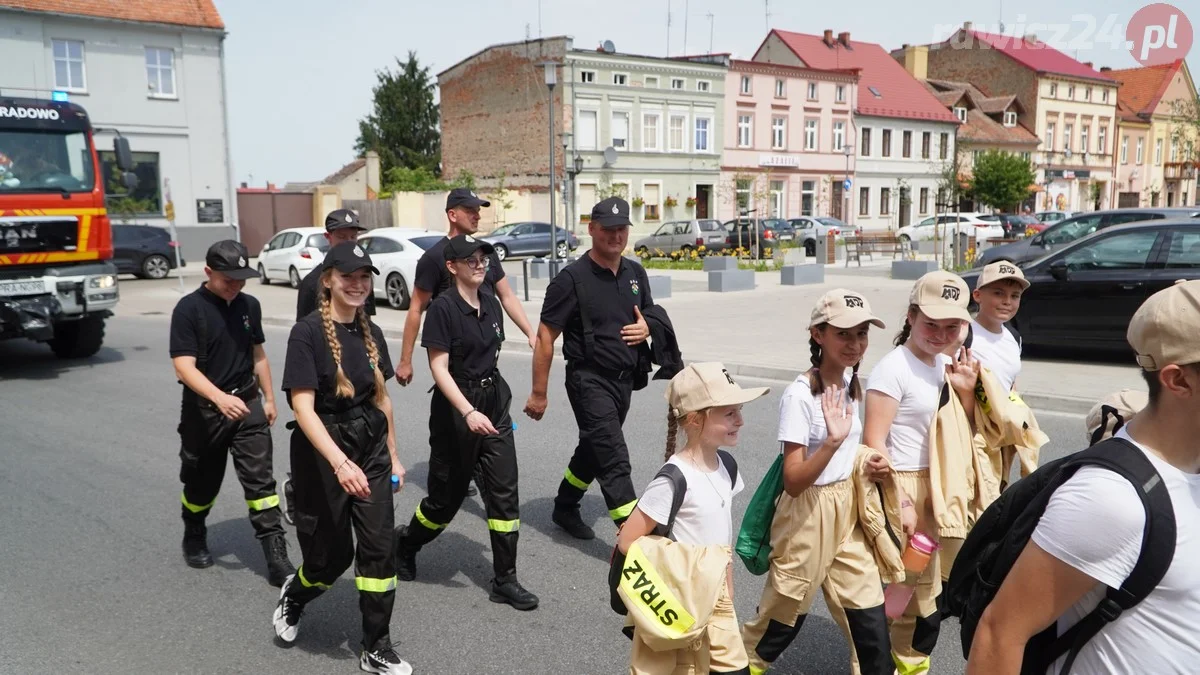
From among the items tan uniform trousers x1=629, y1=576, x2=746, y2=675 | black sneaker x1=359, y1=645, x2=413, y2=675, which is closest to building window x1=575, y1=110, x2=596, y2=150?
black sneaker x1=359, y1=645, x2=413, y2=675

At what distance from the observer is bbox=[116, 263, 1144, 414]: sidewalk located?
31.9 ft

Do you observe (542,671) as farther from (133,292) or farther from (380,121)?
(380,121)

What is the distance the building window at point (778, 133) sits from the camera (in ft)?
171

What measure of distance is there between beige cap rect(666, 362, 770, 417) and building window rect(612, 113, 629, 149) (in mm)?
43752

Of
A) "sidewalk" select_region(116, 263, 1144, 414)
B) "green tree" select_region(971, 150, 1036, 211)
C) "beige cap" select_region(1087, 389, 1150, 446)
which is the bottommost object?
"sidewalk" select_region(116, 263, 1144, 414)

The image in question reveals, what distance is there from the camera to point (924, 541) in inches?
138

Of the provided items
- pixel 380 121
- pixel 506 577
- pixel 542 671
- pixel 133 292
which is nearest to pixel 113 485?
pixel 506 577

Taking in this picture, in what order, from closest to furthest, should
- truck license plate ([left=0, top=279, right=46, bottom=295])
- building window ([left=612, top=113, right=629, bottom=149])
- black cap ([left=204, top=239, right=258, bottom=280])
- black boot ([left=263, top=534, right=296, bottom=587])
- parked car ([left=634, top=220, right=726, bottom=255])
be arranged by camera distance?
black cap ([left=204, top=239, right=258, bottom=280]) < black boot ([left=263, top=534, right=296, bottom=587]) < truck license plate ([left=0, top=279, right=46, bottom=295]) < parked car ([left=634, top=220, right=726, bottom=255]) < building window ([left=612, top=113, right=629, bottom=149])

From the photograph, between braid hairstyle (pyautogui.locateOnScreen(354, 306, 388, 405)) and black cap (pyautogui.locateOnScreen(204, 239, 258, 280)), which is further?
black cap (pyautogui.locateOnScreen(204, 239, 258, 280))

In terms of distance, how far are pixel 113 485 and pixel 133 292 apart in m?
18.3

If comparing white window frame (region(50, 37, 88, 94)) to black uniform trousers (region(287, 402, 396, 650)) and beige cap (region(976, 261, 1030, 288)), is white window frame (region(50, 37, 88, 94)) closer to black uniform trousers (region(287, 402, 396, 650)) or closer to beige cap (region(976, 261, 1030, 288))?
black uniform trousers (region(287, 402, 396, 650))

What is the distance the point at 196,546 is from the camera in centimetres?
535

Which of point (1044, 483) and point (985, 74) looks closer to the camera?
point (1044, 483)

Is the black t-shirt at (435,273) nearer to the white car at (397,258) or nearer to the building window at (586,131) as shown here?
the white car at (397,258)
